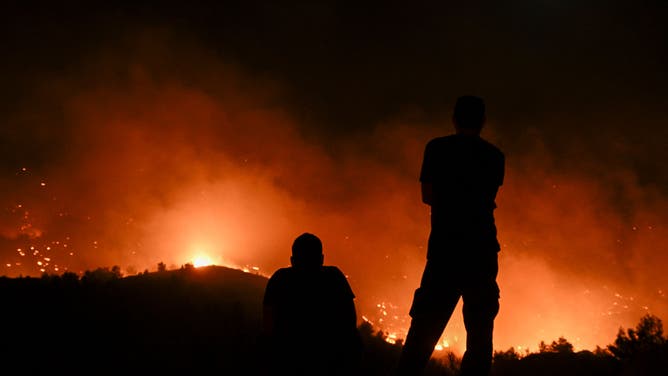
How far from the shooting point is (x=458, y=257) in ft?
11.0

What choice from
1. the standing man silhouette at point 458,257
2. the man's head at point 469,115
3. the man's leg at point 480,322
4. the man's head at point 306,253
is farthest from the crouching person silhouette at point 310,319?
the man's head at point 469,115

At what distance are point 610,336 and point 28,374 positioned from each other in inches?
2085

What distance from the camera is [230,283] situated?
62.8 ft

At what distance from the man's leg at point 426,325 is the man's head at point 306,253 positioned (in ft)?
3.97

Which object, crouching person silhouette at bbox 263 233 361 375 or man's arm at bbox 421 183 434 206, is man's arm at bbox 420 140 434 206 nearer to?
man's arm at bbox 421 183 434 206

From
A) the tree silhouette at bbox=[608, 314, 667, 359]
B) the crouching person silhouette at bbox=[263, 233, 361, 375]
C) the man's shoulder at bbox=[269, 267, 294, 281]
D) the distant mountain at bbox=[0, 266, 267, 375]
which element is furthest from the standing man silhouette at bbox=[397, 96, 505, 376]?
the tree silhouette at bbox=[608, 314, 667, 359]

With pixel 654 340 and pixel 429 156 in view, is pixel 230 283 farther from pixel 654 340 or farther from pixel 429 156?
pixel 429 156

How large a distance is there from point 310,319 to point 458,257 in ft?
5.09

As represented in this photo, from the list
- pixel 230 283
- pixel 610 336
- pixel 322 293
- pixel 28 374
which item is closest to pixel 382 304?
pixel 610 336

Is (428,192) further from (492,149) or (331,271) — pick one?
(331,271)

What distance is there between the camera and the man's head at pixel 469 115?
12.6 feet

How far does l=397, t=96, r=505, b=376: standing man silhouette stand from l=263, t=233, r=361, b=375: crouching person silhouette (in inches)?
32.0

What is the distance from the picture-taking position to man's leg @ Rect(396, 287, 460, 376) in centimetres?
338

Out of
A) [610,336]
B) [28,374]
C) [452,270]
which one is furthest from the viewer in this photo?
[610,336]
